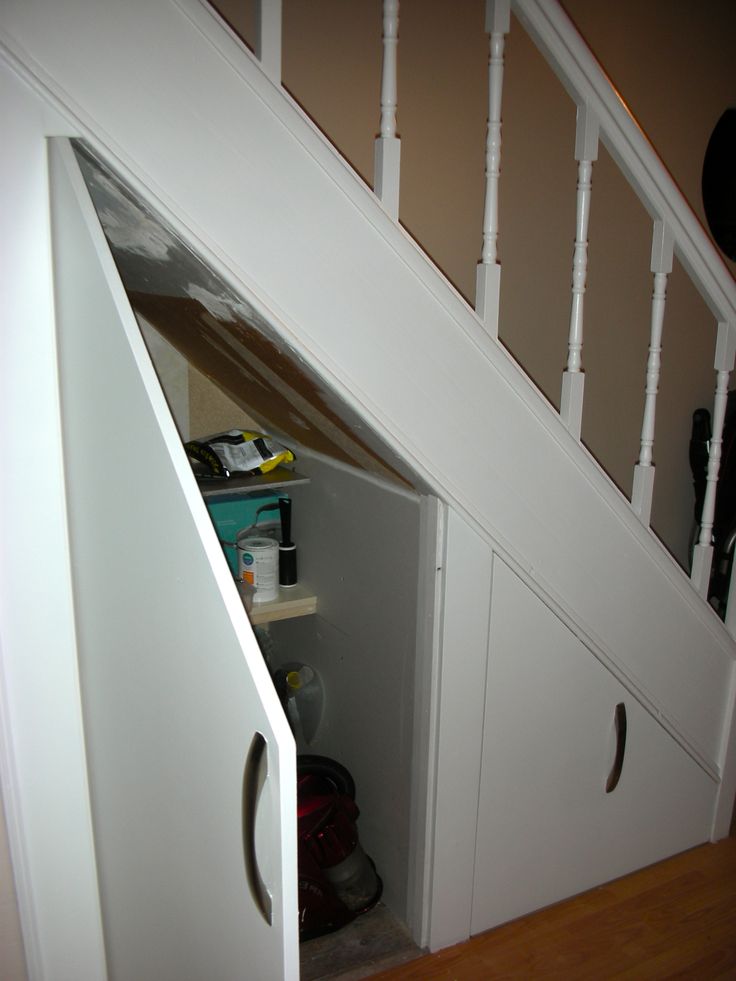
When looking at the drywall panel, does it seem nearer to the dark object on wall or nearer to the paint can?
the paint can

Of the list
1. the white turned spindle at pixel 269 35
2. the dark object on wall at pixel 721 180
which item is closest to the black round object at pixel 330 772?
the white turned spindle at pixel 269 35

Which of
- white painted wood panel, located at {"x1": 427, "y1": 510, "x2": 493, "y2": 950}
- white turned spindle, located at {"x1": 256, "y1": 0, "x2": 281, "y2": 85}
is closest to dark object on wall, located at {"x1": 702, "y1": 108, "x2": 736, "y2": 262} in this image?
white painted wood panel, located at {"x1": 427, "y1": 510, "x2": 493, "y2": 950}

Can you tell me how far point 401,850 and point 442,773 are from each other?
1.00 feet

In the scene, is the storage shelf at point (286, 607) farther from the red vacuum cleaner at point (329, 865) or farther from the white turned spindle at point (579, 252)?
the white turned spindle at point (579, 252)

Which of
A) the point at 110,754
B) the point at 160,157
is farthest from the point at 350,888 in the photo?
the point at 160,157

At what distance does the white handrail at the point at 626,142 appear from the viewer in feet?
4.19

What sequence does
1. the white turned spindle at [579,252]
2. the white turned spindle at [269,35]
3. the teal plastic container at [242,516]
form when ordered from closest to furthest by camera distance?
the white turned spindle at [269,35] < the white turned spindle at [579,252] < the teal plastic container at [242,516]

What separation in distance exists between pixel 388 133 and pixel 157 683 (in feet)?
2.97

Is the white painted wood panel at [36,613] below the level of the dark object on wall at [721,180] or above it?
below

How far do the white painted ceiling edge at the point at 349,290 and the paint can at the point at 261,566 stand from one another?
28.4 inches

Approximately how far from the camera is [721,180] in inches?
106

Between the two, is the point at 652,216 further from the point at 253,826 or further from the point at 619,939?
the point at 619,939

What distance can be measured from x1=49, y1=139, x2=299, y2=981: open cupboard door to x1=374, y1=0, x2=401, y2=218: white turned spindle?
49 centimetres

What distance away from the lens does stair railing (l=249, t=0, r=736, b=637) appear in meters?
1.21
